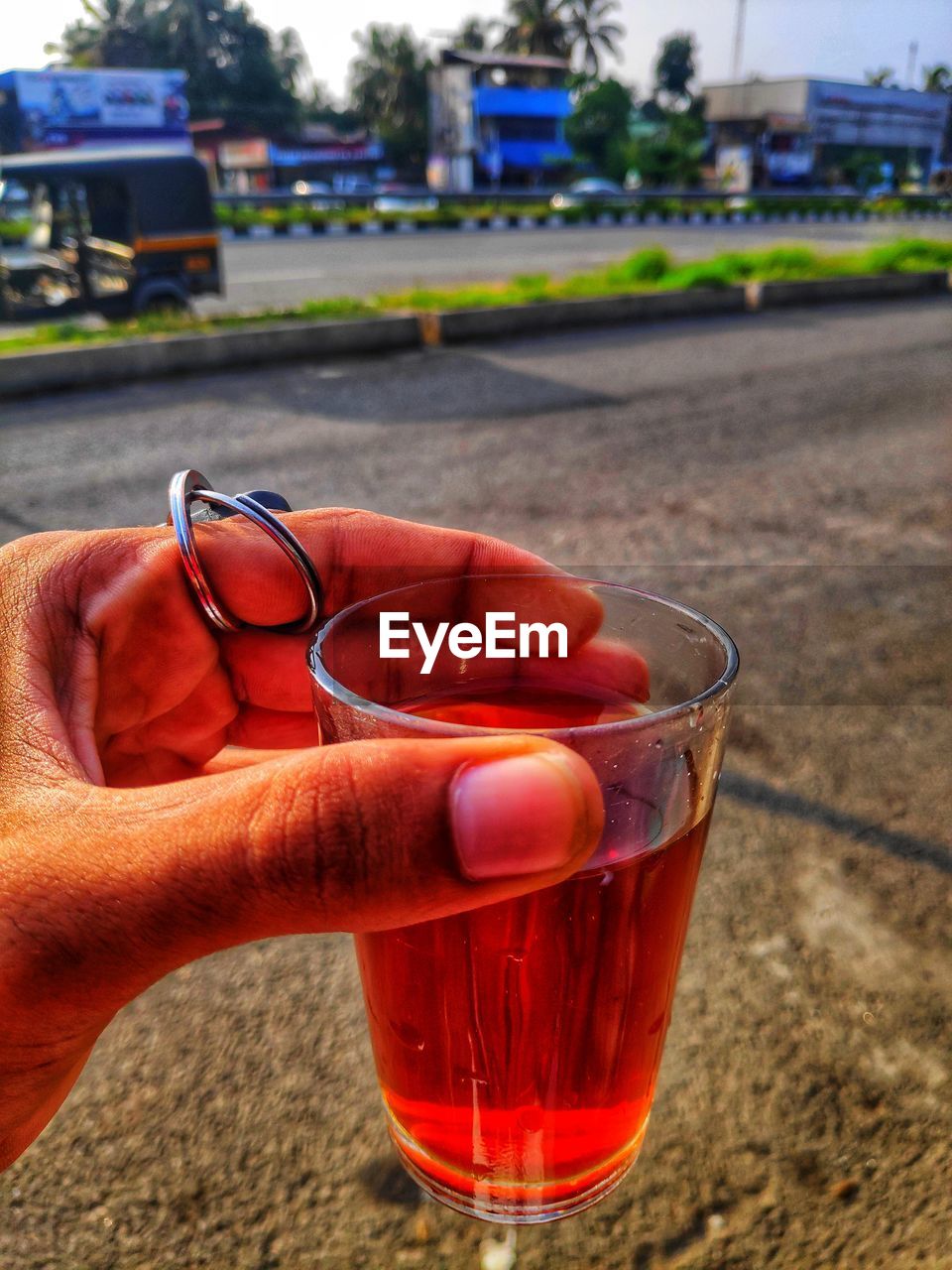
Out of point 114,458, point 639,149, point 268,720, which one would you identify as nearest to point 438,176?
point 639,149

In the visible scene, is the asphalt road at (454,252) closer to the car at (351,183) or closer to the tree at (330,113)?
the car at (351,183)

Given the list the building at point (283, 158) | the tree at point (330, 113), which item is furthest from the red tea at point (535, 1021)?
the tree at point (330, 113)

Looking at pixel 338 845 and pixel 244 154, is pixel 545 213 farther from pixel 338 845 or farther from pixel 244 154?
pixel 338 845

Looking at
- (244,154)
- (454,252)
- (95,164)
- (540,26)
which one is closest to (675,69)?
(540,26)

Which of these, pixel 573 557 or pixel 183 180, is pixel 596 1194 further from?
pixel 183 180

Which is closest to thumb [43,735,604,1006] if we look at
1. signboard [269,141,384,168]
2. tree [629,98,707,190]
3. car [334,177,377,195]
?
tree [629,98,707,190]
